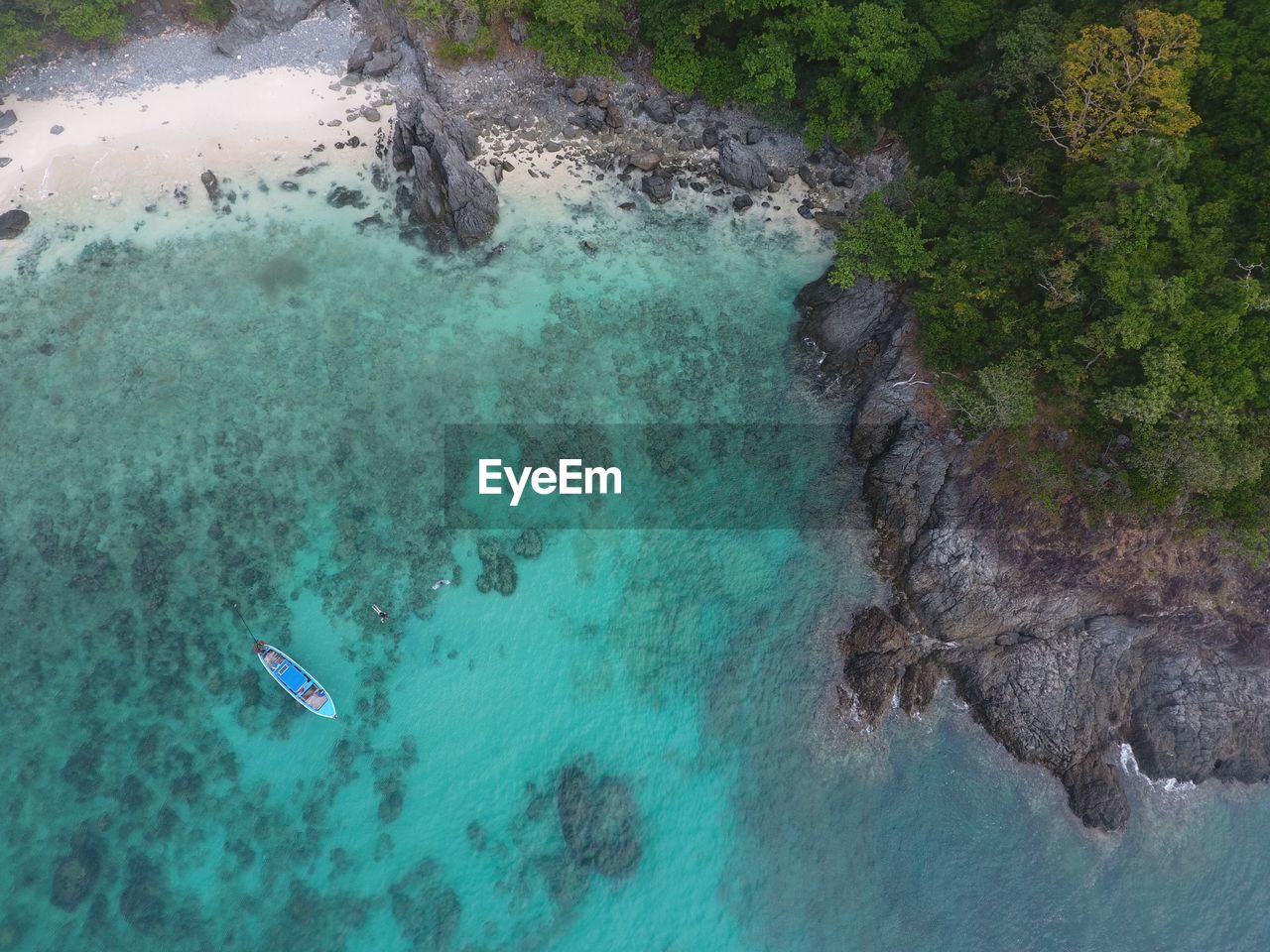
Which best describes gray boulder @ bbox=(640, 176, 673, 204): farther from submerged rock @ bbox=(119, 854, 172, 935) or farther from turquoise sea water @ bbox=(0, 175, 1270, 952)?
submerged rock @ bbox=(119, 854, 172, 935)

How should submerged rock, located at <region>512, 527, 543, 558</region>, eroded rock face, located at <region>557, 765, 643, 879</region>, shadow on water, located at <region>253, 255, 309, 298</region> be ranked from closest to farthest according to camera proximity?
1. eroded rock face, located at <region>557, 765, 643, 879</region>
2. submerged rock, located at <region>512, 527, 543, 558</region>
3. shadow on water, located at <region>253, 255, 309, 298</region>

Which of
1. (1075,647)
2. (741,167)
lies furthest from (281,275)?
(1075,647)

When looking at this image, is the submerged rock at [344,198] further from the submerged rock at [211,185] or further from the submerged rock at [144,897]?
the submerged rock at [144,897]

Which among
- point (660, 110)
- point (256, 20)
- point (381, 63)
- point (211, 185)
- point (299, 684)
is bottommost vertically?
point (299, 684)

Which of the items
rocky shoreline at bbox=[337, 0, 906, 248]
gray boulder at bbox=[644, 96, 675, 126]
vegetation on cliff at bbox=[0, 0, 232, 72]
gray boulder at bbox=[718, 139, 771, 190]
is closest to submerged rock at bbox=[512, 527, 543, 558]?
rocky shoreline at bbox=[337, 0, 906, 248]
